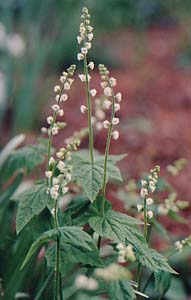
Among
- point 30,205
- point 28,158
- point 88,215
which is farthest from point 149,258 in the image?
point 28,158

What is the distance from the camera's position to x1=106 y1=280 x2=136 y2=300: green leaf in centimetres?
138

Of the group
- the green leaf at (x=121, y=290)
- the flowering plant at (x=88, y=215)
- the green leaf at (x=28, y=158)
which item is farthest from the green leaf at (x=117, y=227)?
the green leaf at (x=28, y=158)

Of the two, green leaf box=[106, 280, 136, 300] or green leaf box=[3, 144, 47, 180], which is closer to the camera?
green leaf box=[106, 280, 136, 300]

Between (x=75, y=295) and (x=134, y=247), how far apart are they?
1.21 feet

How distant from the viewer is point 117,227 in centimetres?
152

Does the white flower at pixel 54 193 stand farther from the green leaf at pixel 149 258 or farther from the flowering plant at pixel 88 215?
the green leaf at pixel 149 258

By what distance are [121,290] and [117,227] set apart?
184 millimetres

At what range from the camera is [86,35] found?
1.56 m

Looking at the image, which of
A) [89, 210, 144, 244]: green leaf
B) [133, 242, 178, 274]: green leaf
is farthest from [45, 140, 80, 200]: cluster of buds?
[133, 242, 178, 274]: green leaf

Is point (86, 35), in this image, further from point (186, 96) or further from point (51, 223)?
point (186, 96)

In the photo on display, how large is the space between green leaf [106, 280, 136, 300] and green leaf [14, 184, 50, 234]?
28 cm

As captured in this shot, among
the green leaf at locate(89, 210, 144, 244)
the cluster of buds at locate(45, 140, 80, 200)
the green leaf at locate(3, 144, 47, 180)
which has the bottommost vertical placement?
the green leaf at locate(89, 210, 144, 244)

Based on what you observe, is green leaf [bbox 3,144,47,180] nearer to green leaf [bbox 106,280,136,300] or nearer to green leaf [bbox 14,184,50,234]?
green leaf [bbox 14,184,50,234]

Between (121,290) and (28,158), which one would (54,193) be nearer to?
(121,290)
